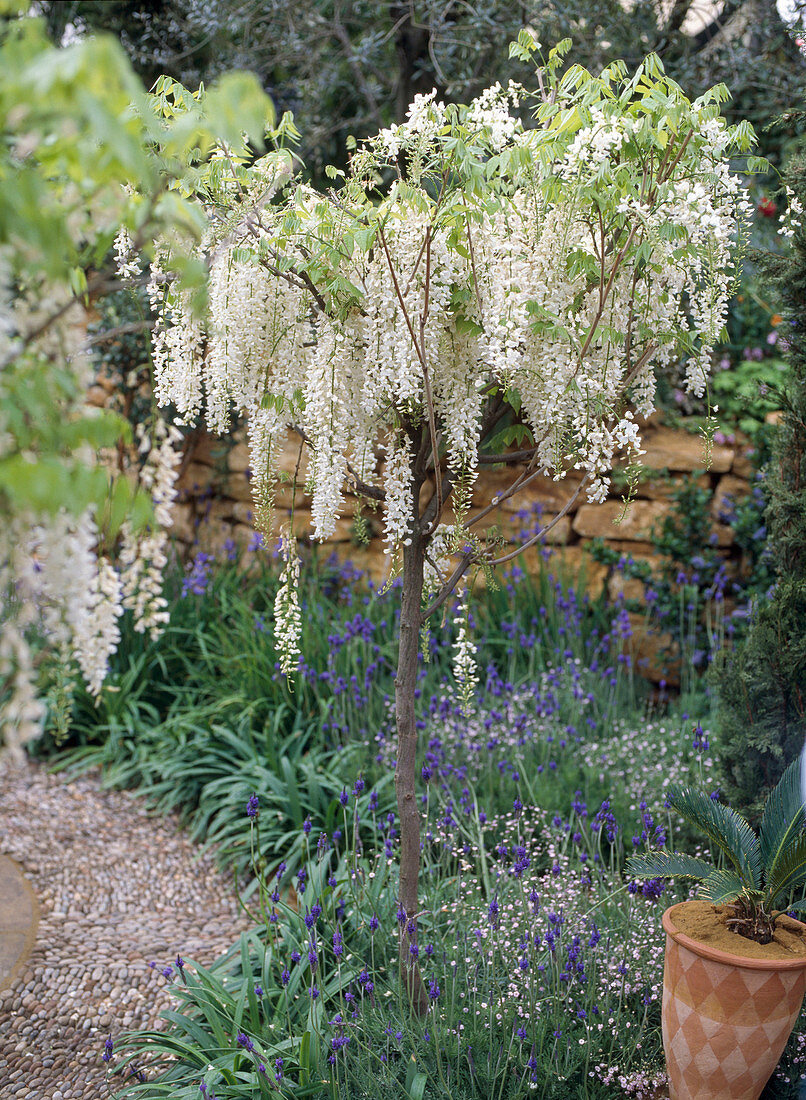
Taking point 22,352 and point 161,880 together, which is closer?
point 22,352

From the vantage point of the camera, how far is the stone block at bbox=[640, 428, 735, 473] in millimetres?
5102

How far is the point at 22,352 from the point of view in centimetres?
122

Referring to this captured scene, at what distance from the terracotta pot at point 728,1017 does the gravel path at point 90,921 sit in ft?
5.18

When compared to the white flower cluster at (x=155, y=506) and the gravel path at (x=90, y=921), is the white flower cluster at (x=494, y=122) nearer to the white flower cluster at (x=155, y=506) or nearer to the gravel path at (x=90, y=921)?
the white flower cluster at (x=155, y=506)

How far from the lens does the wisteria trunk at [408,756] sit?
236cm

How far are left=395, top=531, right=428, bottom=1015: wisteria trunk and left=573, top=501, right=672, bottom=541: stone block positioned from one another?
119 inches

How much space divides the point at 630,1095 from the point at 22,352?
2.26m

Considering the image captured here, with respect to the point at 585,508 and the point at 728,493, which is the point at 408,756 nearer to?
the point at 585,508

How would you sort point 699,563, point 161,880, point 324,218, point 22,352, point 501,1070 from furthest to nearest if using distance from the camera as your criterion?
point 699,563, point 161,880, point 501,1070, point 324,218, point 22,352

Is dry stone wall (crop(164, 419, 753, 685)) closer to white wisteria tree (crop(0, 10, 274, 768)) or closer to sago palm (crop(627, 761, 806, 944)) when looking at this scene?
sago palm (crop(627, 761, 806, 944))

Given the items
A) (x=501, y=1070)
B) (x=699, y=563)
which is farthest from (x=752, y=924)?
(x=699, y=563)

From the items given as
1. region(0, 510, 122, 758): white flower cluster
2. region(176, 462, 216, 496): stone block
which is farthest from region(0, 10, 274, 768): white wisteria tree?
region(176, 462, 216, 496): stone block

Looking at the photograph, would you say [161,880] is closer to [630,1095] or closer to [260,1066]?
[260,1066]

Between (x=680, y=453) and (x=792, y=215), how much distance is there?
2.39 meters
